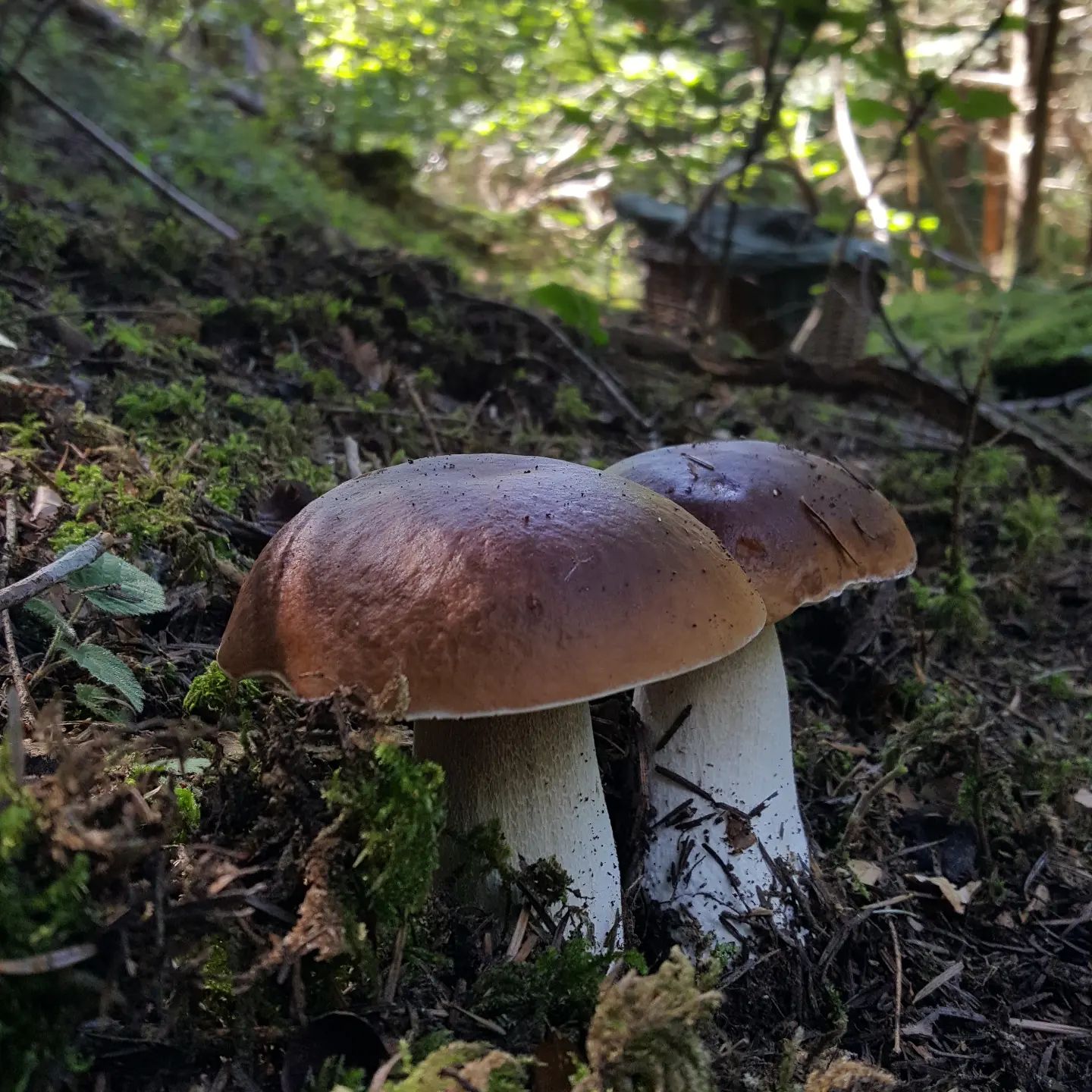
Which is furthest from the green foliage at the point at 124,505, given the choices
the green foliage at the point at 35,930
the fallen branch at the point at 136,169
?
the fallen branch at the point at 136,169

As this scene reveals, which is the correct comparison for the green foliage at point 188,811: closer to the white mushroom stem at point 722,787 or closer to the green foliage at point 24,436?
the white mushroom stem at point 722,787

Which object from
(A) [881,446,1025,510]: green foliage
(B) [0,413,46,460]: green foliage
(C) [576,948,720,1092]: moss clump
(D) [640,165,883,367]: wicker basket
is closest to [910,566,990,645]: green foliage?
(A) [881,446,1025,510]: green foliage

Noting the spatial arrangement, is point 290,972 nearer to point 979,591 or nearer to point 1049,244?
point 979,591

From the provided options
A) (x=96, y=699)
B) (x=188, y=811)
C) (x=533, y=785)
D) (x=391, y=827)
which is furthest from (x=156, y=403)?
(x=391, y=827)

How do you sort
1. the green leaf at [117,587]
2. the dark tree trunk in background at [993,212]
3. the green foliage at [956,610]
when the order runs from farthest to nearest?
the dark tree trunk in background at [993,212] → the green foliage at [956,610] → the green leaf at [117,587]

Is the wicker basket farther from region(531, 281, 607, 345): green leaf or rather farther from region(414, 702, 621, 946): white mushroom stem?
region(414, 702, 621, 946): white mushroom stem

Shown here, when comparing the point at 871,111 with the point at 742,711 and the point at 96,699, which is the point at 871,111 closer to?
the point at 742,711
